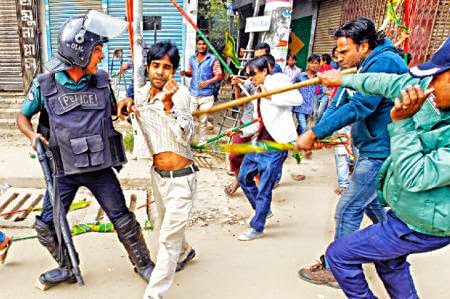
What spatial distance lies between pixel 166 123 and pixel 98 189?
0.65 m

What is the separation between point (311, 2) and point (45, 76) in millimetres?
9778

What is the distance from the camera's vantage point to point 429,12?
5.69m

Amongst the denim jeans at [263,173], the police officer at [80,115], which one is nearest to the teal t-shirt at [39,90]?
the police officer at [80,115]

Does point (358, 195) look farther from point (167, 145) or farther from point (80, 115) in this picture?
point (80, 115)

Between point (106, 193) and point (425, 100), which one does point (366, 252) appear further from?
point (106, 193)

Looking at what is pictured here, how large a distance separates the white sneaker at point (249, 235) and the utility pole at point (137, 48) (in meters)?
2.32

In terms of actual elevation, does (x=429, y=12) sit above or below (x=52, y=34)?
above

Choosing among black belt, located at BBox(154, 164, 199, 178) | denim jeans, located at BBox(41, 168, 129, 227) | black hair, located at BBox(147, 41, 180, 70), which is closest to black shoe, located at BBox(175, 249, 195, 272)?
denim jeans, located at BBox(41, 168, 129, 227)

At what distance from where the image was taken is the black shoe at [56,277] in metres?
2.58

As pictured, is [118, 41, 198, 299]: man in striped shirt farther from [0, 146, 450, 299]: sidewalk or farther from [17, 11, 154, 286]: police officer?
[0, 146, 450, 299]: sidewalk

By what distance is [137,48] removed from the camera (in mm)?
4738

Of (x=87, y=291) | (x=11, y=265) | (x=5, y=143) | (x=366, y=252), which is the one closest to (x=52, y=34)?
(x=5, y=143)

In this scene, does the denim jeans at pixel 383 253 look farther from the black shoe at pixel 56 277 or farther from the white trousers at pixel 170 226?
the black shoe at pixel 56 277

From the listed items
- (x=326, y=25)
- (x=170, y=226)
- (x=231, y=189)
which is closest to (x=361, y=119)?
(x=170, y=226)
